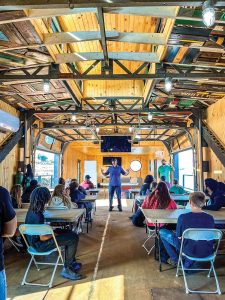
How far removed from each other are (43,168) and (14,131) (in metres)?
4.43

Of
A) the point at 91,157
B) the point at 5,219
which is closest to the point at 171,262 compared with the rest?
the point at 5,219

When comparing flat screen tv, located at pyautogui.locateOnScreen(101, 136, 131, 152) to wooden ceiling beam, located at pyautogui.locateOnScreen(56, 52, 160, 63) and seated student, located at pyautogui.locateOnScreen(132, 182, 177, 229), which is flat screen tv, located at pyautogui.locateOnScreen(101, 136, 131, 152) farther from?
wooden ceiling beam, located at pyautogui.locateOnScreen(56, 52, 160, 63)

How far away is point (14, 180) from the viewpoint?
22.6 ft

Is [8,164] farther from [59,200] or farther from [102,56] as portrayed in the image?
[102,56]

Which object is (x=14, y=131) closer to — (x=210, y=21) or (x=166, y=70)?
(x=166, y=70)

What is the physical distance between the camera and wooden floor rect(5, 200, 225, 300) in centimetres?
288

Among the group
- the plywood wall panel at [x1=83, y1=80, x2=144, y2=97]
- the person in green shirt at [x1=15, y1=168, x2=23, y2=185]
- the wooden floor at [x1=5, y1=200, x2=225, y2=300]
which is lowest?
the wooden floor at [x1=5, y1=200, x2=225, y2=300]

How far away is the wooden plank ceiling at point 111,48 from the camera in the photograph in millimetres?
2996

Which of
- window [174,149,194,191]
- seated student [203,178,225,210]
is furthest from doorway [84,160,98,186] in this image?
seated student [203,178,225,210]

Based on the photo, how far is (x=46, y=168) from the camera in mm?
11156

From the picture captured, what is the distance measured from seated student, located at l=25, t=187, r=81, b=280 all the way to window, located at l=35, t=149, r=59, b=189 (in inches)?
258

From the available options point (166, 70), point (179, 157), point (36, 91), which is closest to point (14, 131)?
point (36, 91)

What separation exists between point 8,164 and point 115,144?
5.24 meters

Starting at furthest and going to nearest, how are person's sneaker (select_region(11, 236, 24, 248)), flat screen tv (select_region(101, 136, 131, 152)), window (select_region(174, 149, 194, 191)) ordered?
flat screen tv (select_region(101, 136, 131, 152)) < window (select_region(174, 149, 194, 191)) < person's sneaker (select_region(11, 236, 24, 248))
